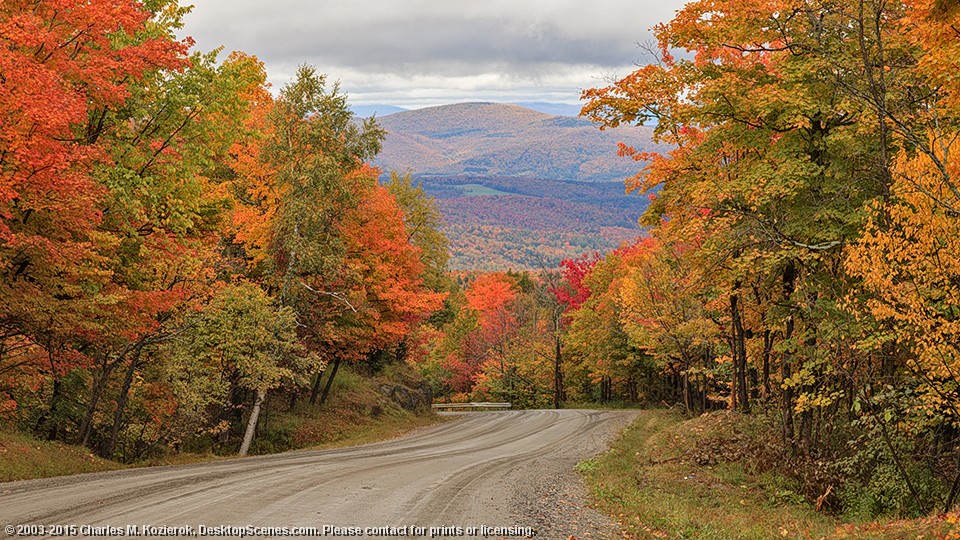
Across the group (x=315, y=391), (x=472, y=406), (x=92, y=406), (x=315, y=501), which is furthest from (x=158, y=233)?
(x=472, y=406)

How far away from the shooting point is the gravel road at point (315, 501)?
8.88 metres

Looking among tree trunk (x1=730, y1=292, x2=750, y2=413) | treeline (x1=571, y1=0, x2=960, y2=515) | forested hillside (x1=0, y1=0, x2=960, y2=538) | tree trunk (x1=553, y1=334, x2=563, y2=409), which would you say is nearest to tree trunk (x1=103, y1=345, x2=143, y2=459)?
forested hillside (x1=0, y1=0, x2=960, y2=538)

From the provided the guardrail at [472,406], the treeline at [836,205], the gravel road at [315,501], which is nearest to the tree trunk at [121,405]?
the gravel road at [315,501]

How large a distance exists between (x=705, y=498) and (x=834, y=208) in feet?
21.2

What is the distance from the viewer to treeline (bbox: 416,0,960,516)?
10117mm

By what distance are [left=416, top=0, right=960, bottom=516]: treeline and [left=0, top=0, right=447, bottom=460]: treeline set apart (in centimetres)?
1005

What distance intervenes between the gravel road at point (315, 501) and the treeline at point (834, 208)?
222 inches

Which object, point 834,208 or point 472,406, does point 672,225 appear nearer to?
point 834,208

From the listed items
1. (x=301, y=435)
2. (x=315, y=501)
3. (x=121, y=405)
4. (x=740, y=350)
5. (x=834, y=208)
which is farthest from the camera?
(x=301, y=435)

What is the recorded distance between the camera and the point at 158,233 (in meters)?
15.4

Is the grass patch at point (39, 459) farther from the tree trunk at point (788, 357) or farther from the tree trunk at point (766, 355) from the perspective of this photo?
the tree trunk at point (766, 355)

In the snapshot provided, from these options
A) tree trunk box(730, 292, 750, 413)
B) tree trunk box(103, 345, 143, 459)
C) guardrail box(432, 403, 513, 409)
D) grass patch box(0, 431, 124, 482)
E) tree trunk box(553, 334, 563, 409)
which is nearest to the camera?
grass patch box(0, 431, 124, 482)

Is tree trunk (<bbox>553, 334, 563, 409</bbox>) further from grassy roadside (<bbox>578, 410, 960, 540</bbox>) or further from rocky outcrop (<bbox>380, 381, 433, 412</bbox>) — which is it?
grassy roadside (<bbox>578, 410, 960, 540</bbox>)

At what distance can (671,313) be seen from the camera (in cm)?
2911
